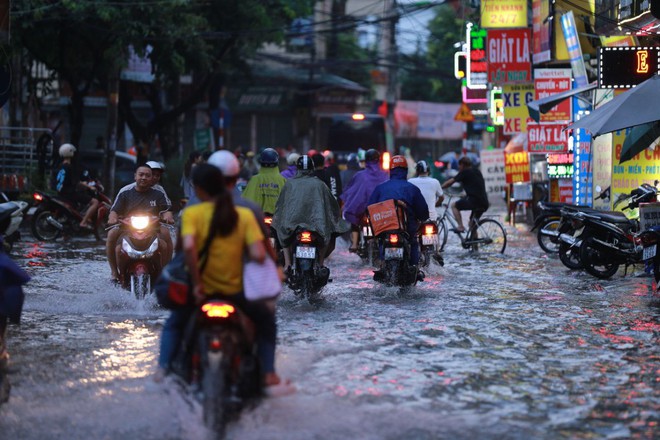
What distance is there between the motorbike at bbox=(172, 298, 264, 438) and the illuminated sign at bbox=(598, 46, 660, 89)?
1282cm

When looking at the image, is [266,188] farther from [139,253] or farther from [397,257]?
[139,253]

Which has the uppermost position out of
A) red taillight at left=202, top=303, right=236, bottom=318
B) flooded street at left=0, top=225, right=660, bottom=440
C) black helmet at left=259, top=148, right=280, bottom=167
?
black helmet at left=259, top=148, right=280, bottom=167

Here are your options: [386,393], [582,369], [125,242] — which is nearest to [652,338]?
[582,369]

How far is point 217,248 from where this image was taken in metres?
6.52

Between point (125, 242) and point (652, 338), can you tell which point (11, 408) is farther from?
point (652, 338)

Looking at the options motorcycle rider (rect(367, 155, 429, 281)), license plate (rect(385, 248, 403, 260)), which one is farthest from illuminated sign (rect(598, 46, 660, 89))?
license plate (rect(385, 248, 403, 260))

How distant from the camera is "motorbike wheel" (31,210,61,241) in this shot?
2147 cm

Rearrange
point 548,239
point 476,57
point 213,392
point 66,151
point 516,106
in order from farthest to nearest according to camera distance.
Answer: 1. point 476,57
2. point 516,106
3. point 66,151
4. point 548,239
5. point 213,392

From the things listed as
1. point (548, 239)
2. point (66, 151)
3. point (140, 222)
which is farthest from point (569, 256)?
point (66, 151)

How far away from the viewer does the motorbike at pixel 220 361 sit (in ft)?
19.9

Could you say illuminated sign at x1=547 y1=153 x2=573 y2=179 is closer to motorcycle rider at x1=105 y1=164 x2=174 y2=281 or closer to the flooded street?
the flooded street

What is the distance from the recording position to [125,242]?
11.7m

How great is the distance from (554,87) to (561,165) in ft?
5.38

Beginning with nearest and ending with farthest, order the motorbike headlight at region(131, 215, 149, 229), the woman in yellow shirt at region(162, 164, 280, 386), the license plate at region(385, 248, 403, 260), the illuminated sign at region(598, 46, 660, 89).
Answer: the woman in yellow shirt at region(162, 164, 280, 386) < the motorbike headlight at region(131, 215, 149, 229) < the license plate at region(385, 248, 403, 260) < the illuminated sign at region(598, 46, 660, 89)
